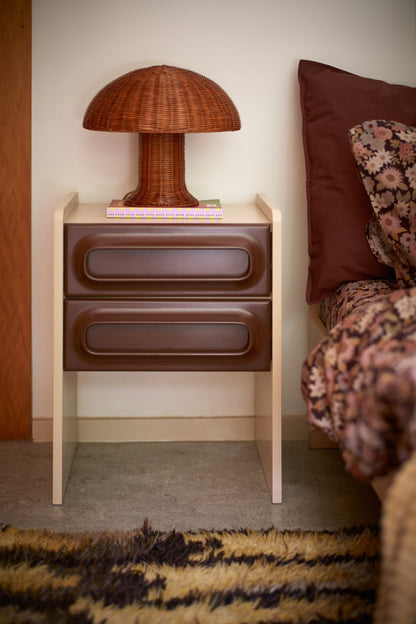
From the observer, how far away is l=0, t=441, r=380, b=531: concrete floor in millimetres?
1836

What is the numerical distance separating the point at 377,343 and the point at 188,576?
2.05ft

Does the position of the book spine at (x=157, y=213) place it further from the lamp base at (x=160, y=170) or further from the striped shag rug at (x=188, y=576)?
the striped shag rug at (x=188, y=576)

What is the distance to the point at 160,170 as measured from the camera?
1973mm

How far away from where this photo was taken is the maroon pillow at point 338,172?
1982 millimetres

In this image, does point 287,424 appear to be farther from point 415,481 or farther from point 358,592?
point 415,481

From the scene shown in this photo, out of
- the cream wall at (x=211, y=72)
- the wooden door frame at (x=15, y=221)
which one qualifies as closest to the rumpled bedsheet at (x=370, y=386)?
the cream wall at (x=211, y=72)

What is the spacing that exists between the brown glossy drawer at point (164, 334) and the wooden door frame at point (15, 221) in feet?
1.45

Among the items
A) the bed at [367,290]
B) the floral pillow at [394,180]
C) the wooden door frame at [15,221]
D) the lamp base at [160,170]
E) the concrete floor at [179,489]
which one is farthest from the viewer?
the wooden door frame at [15,221]

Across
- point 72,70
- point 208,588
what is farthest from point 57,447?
point 72,70

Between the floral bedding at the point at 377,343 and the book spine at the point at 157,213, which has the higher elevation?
the book spine at the point at 157,213

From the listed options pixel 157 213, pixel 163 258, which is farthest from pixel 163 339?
pixel 157 213

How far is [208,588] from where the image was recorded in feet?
4.96

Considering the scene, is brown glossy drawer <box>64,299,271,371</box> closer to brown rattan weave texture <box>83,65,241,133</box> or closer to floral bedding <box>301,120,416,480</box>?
floral bedding <box>301,120,416,480</box>

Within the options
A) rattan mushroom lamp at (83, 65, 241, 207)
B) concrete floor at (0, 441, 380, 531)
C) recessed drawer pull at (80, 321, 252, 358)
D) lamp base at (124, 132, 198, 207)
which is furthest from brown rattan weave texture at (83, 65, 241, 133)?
concrete floor at (0, 441, 380, 531)
